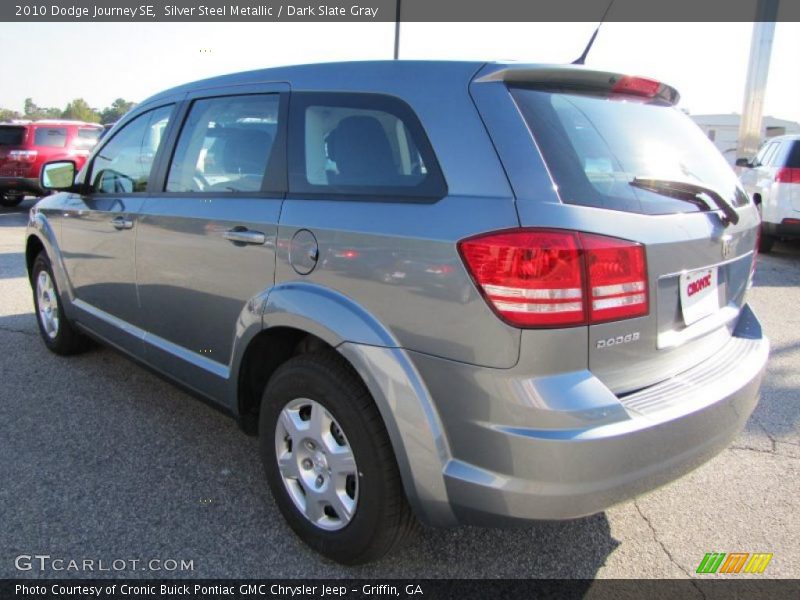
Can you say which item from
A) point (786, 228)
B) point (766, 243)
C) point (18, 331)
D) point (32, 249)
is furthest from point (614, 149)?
point (766, 243)

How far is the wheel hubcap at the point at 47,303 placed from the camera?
14.2ft

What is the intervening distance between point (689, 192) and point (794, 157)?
8.29 meters

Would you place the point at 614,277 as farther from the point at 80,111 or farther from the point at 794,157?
the point at 80,111

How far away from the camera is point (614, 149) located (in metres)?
2.01

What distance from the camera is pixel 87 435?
3221 millimetres

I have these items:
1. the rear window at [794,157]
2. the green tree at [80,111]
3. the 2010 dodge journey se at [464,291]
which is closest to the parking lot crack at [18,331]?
the 2010 dodge journey se at [464,291]

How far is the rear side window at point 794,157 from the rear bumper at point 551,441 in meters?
8.53

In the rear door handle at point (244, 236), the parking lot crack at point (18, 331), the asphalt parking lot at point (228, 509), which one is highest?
the rear door handle at point (244, 236)

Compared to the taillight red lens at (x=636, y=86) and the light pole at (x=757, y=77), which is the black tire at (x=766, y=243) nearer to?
the light pole at (x=757, y=77)

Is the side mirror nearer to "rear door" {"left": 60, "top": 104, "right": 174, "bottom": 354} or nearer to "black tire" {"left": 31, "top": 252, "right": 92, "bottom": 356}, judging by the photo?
"rear door" {"left": 60, "top": 104, "right": 174, "bottom": 354}

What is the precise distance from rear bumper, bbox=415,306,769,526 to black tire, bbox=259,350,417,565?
0.25 m

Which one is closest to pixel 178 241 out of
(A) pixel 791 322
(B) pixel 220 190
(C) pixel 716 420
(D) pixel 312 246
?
(B) pixel 220 190

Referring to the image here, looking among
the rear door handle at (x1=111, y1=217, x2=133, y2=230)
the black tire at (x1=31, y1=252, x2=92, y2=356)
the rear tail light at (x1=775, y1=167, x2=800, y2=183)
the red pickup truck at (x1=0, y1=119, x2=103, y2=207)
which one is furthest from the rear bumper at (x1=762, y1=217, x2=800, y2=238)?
the red pickup truck at (x1=0, y1=119, x2=103, y2=207)

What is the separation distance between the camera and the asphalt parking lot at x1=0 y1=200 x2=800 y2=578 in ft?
7.54
